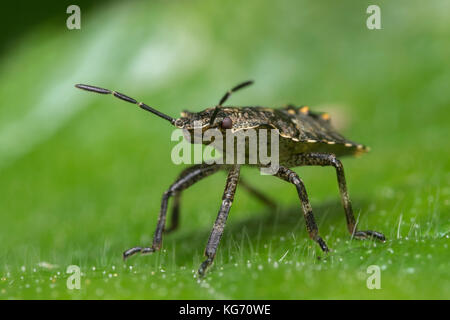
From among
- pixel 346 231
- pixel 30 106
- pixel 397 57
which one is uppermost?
pixel 397 57

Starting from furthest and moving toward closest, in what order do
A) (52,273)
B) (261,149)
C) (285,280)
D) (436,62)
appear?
(436,62) → (261,149) → (52,273) → (285,280)

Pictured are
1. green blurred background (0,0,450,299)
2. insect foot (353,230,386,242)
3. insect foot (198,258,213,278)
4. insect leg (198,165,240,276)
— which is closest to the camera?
insect foot (198,258,213,278)

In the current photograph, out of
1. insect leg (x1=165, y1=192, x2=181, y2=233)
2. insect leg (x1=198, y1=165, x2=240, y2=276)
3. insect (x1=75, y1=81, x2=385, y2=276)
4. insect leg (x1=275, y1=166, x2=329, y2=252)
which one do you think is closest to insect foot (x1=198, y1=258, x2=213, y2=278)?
insect leg (x1=198, y1=165, x2=240, y2=276)

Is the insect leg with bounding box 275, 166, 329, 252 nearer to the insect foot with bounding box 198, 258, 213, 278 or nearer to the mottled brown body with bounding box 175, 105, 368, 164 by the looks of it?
the mottled brown body with bounding box 175, 105, 368, 164

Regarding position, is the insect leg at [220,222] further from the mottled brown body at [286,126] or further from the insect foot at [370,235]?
the insect foot at [370,235]

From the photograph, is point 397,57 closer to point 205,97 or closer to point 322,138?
point 205,97

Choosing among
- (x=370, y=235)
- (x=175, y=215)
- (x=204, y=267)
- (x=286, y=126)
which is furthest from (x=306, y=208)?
(x=175, y=215)

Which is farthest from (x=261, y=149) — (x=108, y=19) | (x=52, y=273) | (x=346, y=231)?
(x=108, y=19)

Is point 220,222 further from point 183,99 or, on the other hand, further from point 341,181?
point 183,99
